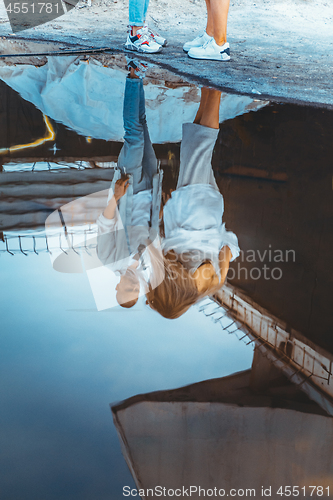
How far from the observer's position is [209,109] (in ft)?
7.38

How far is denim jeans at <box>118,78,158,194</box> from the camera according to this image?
1660mm

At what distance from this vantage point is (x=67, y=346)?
930 millimetres

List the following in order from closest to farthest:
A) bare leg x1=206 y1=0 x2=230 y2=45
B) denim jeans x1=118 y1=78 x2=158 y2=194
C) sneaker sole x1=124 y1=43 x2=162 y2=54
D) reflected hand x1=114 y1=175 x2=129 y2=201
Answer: reflected hand x1=114 y1=175 x2=129 y2=201 < denim jeans x1=118 y1=78 x2=158 y2=194 < bare leg x1=206 y1=0 x2=230 y2=45 < sneaker sole x1=124 y1=43 x2=162 y2=54

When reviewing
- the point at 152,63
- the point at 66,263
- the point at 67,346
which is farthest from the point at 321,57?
the point at 67,346

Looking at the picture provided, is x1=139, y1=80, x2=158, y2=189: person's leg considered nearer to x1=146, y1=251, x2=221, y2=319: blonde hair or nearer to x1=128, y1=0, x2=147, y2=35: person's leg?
x1=146, y1=251, x2=221, y2=319: blonde hair

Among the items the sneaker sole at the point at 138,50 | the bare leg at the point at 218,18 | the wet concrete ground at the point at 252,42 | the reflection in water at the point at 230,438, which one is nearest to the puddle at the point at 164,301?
the reflection in water at the point at 230,438

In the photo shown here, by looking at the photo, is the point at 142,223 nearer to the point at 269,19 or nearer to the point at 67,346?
the point at 67,346

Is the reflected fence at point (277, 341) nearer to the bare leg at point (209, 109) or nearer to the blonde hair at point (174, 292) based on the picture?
the blonde hair at point (174, 292)

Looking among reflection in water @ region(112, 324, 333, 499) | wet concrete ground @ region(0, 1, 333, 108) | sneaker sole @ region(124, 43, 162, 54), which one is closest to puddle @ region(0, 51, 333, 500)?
reflection in water @ region(112, 324, 333, 499)

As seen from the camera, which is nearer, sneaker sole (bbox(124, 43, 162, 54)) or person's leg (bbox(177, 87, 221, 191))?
person's leg (bbox(177, 87, 221, 191))

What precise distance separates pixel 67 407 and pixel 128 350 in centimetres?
18

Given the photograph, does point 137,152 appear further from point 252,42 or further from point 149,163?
point 252,42

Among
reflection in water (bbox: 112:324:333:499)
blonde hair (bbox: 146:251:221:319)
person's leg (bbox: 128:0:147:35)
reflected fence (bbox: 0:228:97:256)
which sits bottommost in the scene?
reflection in water (bbox: 112:324:333:499)

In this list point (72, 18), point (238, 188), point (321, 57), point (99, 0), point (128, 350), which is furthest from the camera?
point (99, 0)
